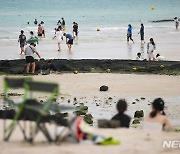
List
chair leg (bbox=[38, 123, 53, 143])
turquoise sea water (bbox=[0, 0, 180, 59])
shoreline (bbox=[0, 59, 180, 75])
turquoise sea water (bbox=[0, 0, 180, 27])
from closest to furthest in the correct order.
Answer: chair leg (bbox=[38, 123, 53, 143]) → shoreline (bbox=[0, 59, 180, 75]) → turquoise sea water (bbox=[0, 0, 180, 59]) → turquoise sea water (bbox=[0, 0, 180, 27])

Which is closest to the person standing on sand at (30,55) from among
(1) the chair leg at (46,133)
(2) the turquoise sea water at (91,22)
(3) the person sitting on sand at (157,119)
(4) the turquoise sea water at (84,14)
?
(3) the person sitting on sand at (157,119)

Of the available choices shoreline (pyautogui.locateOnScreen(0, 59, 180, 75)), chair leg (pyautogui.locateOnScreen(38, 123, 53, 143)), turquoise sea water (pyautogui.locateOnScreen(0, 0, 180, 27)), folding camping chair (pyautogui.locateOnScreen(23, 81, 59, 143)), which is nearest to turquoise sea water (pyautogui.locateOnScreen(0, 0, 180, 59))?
turquoise sea water (pyautogui.locateOnScreen(0, 0, 180, 27))

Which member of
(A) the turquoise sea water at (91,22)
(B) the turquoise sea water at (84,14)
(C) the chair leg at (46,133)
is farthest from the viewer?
(B) the turquoise sea water at (84,14)

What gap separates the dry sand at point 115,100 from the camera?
32.4ft

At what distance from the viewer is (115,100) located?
1939 centimetres

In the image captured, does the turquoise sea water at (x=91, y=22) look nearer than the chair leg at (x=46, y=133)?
No

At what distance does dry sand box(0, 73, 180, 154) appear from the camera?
9.89 m

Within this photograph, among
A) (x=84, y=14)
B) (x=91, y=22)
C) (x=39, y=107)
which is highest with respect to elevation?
(x=84, y=14)

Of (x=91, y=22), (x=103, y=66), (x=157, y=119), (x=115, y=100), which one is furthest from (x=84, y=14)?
(x=157, y=119)

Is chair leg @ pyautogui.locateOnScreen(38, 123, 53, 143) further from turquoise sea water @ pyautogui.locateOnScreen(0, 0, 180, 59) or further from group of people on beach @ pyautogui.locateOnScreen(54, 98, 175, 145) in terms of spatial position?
turquoise sea water @ pyautogui.locateOnScreen(0, 0, 180, 59)

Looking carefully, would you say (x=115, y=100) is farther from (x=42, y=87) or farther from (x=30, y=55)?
(x=42, y=87)

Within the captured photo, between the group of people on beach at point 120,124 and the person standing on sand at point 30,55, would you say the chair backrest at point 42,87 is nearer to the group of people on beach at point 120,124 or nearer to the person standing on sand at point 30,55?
the group of people on beach at point 120,124

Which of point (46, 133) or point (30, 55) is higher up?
point (30, 55)

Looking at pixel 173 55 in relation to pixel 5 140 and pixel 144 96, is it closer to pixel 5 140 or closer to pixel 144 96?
pixel 144 96
